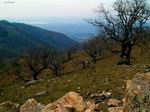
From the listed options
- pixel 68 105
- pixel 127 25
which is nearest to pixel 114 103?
pixel 68 105

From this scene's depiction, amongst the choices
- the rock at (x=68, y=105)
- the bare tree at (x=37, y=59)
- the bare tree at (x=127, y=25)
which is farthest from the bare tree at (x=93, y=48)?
the rock at (x=68, y=105)

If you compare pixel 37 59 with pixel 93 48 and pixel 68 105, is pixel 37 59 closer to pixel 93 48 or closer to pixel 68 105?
pixel 93 48

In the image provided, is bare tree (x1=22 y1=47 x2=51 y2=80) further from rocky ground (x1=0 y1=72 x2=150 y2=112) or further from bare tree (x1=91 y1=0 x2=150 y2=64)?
rocky ground (x1=0 y1=72 x2=150 y2=112)

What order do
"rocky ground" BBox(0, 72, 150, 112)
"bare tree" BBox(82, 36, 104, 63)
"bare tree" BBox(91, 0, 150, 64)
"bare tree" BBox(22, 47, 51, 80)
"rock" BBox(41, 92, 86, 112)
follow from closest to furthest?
1. "rocky ground" BBox(0, 72, 150, 112)
2. "rock" BBox(41, 92, 86, 112)
3. "bare tree" BBox(91, 0, 150, 64)
4. "bare tree" BBox(22, 47, 51, 80)
5. "bare tree" BBox(82, 36, 104, 63)

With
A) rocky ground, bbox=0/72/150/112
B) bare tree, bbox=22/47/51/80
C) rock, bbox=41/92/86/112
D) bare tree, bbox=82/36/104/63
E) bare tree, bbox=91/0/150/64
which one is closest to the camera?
rocky ground, bbox=0/72/150/112

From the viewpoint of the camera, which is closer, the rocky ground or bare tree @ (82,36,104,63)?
the rocky ground

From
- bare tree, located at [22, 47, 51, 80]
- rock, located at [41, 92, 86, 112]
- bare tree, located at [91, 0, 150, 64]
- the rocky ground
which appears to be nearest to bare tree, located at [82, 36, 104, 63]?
bare tree, located at [22, 47, 51, 80]

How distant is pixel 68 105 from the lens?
472 inches

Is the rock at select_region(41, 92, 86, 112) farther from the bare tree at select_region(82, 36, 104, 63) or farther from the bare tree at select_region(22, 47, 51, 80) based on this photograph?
the bare tree at select_region(82, 36, 104, 63)

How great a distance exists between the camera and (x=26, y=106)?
13.3 m

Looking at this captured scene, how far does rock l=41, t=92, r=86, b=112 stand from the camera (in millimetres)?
11617

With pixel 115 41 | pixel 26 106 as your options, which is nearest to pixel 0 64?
pixel 115 41

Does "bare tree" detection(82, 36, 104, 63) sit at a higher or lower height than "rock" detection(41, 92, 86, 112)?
lower

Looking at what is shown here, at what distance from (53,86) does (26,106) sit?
14.3 m
